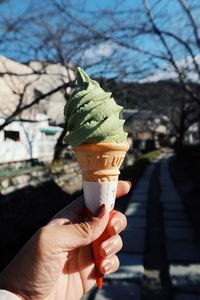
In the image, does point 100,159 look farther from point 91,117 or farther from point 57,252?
point 57,252

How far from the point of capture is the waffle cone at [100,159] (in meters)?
2.05

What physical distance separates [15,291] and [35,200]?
8333 mm

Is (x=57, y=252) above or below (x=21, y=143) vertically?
below

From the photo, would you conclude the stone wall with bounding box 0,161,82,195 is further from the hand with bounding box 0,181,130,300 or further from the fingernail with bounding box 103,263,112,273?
the fingernail with bounding box 103,263,112,273

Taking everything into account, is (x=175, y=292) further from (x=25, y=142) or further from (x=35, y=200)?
(x=25, y=142)

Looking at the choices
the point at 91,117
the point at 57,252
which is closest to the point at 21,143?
the point at 91,117

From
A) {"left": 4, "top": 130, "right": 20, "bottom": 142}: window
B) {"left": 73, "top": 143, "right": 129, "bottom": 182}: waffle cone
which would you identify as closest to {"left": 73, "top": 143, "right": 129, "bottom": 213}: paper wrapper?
{"left": 73, "top": 143, "right": 129, "bottom": 182}: waffle cone

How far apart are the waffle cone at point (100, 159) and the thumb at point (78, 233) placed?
24 centimetres

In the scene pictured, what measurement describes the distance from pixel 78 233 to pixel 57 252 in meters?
0.14

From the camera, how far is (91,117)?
219 centimetres

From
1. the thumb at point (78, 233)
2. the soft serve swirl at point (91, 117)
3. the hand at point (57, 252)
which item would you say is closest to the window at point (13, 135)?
the soft serve swirl at point (91, 117)

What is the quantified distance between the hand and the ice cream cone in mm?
64

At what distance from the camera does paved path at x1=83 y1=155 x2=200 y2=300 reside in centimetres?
554

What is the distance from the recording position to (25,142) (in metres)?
11.6
